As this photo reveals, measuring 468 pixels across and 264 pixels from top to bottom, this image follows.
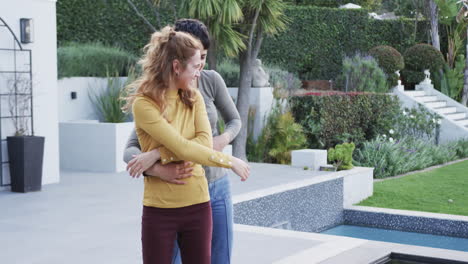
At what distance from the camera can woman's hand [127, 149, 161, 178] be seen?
255cm

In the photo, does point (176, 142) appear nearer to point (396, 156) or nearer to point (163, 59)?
point (163, 59)

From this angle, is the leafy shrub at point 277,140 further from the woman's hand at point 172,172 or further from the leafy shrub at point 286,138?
Answer: the woman's hand at point 172,172

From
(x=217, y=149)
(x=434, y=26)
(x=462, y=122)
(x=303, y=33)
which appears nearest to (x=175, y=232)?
(x=217, y=149)

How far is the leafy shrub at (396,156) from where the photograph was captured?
11.7 meters

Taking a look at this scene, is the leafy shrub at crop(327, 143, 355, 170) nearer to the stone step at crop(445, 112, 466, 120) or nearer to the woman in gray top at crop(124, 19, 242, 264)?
the woman in gray top at crop(124, 19, 242, 264)

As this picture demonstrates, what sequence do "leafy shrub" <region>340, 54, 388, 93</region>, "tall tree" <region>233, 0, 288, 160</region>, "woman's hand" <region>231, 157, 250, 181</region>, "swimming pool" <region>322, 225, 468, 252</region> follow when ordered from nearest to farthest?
"woman's hand" <region>231, 157, 250, 181</region> < "swimming pool" <region>322, 225, 468, 252</region> < "tall tree" <region>233, 0, 288, 160</region> < "leafy shrub" <region>340, 54, 388, 93</region>

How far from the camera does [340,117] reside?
12.7 metres

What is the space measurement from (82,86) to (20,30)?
2.64m

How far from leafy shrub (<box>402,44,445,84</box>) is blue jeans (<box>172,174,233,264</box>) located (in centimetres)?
1630

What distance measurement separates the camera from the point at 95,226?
6.22 m

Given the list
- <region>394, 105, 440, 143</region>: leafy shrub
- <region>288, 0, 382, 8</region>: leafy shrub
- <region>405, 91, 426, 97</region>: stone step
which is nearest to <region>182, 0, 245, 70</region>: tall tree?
<region>394, 105, 440, 143</region>: leafy shrub

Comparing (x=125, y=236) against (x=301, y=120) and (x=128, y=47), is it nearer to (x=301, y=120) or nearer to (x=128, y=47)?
(x=301, y=120)

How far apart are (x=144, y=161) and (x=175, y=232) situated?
0.29m

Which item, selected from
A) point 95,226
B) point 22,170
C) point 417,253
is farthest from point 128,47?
point 417,253
